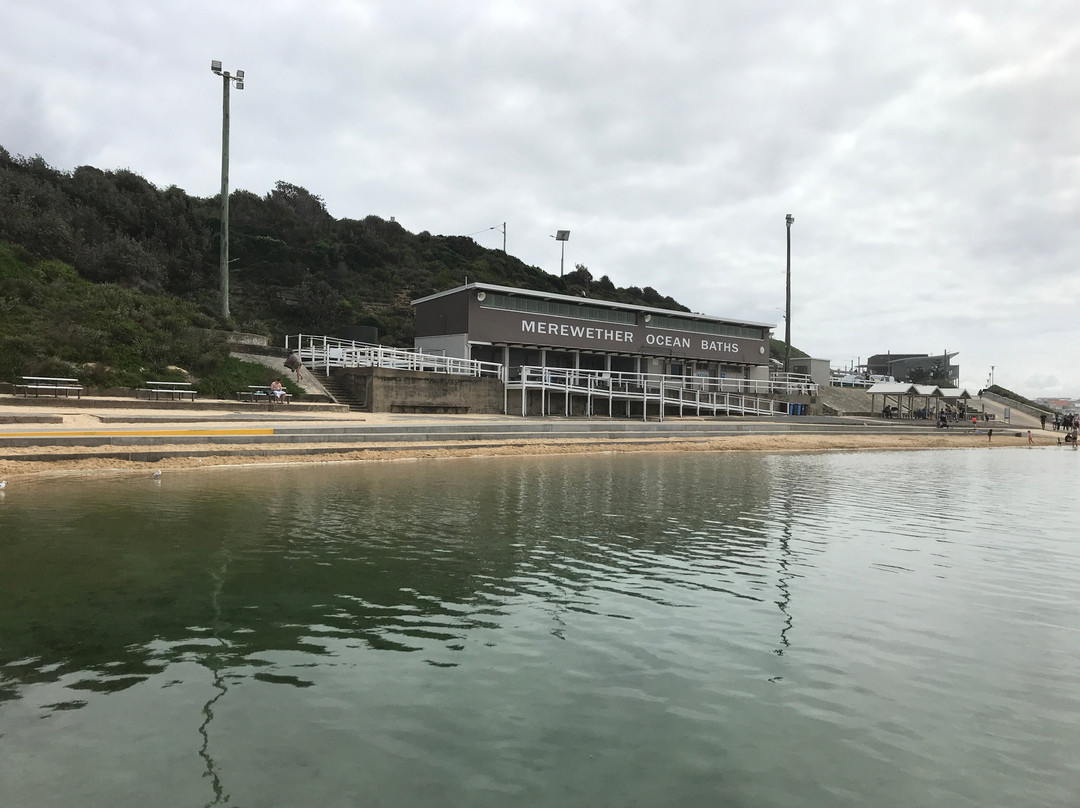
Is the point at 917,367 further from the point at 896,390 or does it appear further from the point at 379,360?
the point at 379,360

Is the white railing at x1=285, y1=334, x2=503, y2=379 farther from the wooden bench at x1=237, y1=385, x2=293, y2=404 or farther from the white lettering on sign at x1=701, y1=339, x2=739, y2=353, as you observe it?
the white lettering on sign at x1=701, y1=339, x2=739, y2=353

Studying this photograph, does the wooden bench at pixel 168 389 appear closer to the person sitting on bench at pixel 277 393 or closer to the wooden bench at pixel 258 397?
the wooden bench at pixel 258 397

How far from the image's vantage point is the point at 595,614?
606 centimetres

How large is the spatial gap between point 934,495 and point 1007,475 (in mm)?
6466

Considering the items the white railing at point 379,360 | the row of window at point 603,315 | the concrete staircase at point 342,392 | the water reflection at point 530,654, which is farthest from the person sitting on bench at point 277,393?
the row of window at point 603,315

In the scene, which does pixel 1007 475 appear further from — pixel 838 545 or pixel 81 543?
pixel 81 543

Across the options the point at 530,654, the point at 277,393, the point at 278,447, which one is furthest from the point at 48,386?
the point at 530,654

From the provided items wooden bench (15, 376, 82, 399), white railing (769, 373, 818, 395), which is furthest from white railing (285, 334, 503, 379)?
white railing (769, 373, 818, 395)

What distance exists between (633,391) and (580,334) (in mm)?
5303

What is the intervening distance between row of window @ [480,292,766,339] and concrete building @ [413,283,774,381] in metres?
0.05

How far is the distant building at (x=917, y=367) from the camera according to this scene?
9019 centimetres

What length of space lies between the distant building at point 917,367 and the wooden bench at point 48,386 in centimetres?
8665

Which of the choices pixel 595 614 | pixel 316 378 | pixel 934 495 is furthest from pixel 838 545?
pixel 316 378

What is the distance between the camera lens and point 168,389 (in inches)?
914
